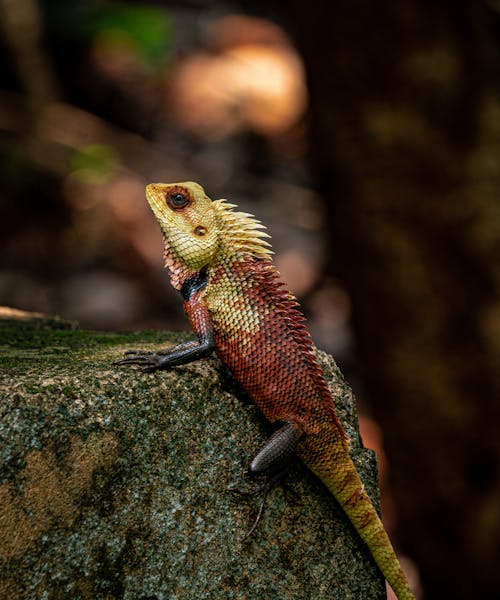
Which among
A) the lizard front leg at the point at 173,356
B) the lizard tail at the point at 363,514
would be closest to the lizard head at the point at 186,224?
the lizard front leg at the point at 173,356

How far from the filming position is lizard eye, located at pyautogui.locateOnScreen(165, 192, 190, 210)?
11.3 ft

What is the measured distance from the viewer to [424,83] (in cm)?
503

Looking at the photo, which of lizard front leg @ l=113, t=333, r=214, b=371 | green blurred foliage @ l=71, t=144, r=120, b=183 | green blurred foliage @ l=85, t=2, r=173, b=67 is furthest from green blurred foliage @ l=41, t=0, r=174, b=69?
lizard front leg @ l=113, t=333, r=214, b=371

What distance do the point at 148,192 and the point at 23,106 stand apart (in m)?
8.81

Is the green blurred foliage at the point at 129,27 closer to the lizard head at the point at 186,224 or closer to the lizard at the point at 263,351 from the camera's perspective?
the lizard head at the point at 186,224

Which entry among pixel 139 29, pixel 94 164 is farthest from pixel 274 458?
pixel 139 29

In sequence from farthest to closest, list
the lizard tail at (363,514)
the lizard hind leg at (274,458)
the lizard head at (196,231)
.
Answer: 1. the lizard head at (196,231)
2. the lizard tail at (363,514)
3. the lizard hind leg at (274,458)

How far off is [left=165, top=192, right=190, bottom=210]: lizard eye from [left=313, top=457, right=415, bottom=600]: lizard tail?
1.28 m

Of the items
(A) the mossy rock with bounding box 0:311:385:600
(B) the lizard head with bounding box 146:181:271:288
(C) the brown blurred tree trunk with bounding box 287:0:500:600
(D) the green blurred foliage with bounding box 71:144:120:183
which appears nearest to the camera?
(A) the mossy rock with bounding box 0:311:385:600

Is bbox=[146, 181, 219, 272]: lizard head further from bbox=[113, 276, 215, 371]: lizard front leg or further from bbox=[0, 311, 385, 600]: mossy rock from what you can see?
bbox=[0, 311, 385, 600]: mossy rock

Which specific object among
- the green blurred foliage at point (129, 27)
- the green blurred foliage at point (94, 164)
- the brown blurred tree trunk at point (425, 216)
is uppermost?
the brown blurred tree trunk at point (425, 216)

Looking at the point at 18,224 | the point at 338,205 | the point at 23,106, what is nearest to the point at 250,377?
the point at 338,205

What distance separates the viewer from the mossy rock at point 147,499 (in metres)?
2.64

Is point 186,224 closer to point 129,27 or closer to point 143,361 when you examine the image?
point 143,361
